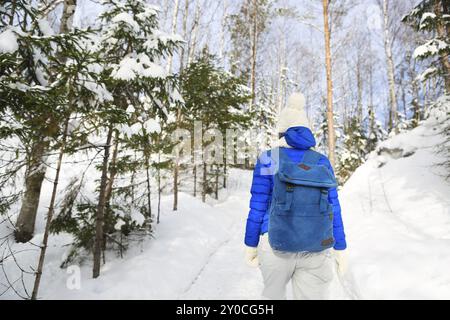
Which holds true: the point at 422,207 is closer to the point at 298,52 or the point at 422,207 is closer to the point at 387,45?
the point at 387,45

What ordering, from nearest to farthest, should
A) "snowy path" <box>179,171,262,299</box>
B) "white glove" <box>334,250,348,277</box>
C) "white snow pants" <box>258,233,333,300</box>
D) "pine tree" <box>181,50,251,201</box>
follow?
"white snow pants" <box>258,233,333,300</box>
"white glove" <box>334,250,348,277</box>
"snowy path" <box>179,171,262,299</box>
"pine tree" <box>181,50,251,201</box>

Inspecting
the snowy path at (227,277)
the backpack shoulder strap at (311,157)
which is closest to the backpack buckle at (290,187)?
the backpack shoulder strap at (311,157)

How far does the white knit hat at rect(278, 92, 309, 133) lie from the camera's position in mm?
2557

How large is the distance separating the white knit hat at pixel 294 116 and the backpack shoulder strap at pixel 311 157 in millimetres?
287

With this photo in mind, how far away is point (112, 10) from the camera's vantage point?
5738mm

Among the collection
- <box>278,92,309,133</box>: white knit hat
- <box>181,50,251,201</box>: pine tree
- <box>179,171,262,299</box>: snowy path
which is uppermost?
<box>181,50,251,201</box>: pine tree

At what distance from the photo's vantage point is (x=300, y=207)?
7.27 feet

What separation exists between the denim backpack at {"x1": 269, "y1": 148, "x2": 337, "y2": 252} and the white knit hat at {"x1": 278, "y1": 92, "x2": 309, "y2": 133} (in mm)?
468

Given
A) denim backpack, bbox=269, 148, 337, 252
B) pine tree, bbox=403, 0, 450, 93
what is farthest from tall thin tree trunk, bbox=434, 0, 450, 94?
denim backpack, bbox=269, 148, 337, 252

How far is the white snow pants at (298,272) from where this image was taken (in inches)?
91.0

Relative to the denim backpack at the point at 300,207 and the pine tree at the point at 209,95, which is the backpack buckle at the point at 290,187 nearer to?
the denim backpack at the point at 300,207

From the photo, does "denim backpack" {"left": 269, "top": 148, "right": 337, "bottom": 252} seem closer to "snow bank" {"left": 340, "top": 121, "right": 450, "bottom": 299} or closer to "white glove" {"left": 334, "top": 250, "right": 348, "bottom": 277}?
"white glove" {"left": 334, "top": 250, "right": 348, "bottom": 277}
